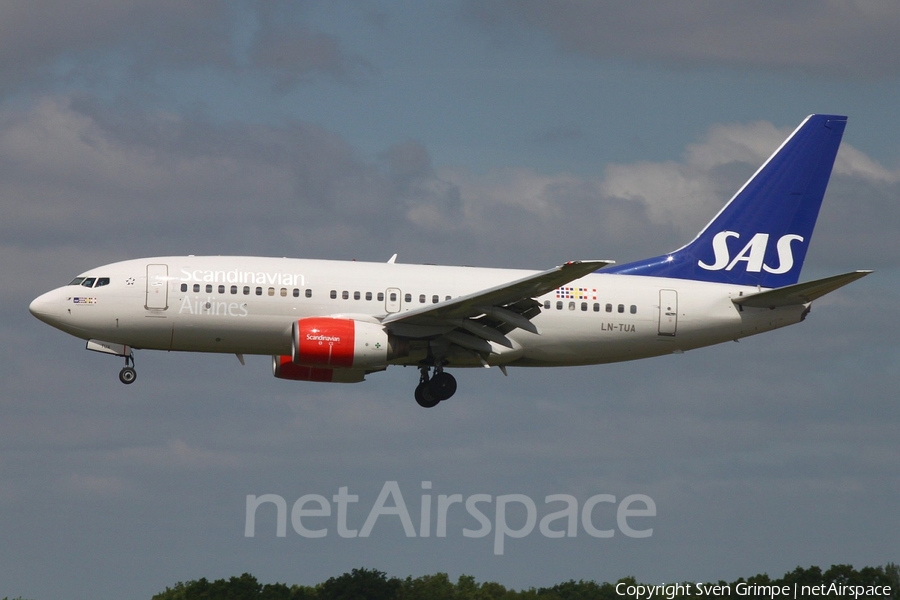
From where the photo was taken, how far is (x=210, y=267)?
157 ft

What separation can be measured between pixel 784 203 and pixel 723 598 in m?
18.2

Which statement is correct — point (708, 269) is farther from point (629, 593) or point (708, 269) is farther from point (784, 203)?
point (629, 593)

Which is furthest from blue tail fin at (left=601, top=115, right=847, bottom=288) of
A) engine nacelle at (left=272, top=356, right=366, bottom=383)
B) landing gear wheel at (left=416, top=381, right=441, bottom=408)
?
engine nacelle at (left=272, top=356, right=366, bottom=383)

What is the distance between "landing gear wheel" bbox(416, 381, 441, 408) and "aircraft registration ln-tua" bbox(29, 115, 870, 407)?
0.04 metres

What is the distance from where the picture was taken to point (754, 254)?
53.5m

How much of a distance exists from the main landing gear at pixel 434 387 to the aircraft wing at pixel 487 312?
191 cm

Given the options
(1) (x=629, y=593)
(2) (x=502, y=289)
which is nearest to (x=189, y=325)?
(2) (x=502, y=289)

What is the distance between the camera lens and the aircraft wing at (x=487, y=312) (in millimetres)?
45312

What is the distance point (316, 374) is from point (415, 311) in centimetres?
682

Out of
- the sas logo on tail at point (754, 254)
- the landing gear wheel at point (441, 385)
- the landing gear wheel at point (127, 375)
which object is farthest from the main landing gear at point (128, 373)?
the sas logo on tail at point (754, 254)

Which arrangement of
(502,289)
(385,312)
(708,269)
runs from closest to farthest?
(502,289)
(385,312)
(708,269)

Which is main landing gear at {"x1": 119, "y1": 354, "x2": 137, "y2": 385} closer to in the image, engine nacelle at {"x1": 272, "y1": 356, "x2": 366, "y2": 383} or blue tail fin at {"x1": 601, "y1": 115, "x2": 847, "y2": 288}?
engine nacelle at {"x1": 272, "y1": 356, "x2": 366, "y2": 383}

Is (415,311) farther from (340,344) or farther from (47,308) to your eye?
(47,308)
